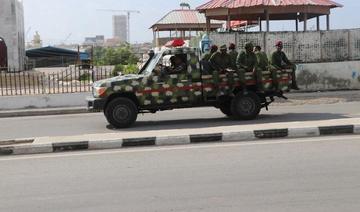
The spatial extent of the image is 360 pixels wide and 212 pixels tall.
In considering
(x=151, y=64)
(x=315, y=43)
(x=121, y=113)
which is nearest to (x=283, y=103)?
(x=315, y=43)

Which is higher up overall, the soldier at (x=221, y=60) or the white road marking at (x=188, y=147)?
the soldier at (x=221, y=60)

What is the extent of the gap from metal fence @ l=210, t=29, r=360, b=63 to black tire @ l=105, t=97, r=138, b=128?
8.97 m

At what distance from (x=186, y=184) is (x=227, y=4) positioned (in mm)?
17003

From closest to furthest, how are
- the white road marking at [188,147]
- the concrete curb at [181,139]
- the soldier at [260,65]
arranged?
1. the white road marking at [188,147]
2. the concrete curb at [181,139]
3. the soldier at [260,65]

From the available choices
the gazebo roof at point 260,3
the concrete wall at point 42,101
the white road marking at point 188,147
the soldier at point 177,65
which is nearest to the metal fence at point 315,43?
the gazebo roof at point 260,3

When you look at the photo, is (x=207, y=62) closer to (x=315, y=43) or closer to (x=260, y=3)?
(x=315, y=43)

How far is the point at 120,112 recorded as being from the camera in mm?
12875

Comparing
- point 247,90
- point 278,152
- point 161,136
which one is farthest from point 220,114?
point 278,152

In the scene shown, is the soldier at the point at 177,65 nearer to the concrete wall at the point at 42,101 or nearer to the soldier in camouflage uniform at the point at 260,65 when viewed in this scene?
the soldier in camouflage uniform at the point at 260,65

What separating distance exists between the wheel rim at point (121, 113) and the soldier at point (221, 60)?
7.56ft

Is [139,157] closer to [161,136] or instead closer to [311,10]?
[161,136]

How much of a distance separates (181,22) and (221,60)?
32752 millimetres

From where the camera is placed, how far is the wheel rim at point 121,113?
12.9 metres

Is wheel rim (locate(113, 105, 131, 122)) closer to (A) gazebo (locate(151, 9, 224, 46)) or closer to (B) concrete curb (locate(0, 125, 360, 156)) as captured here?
(B) concrete curb (locate(0, 125, 360, 156))
